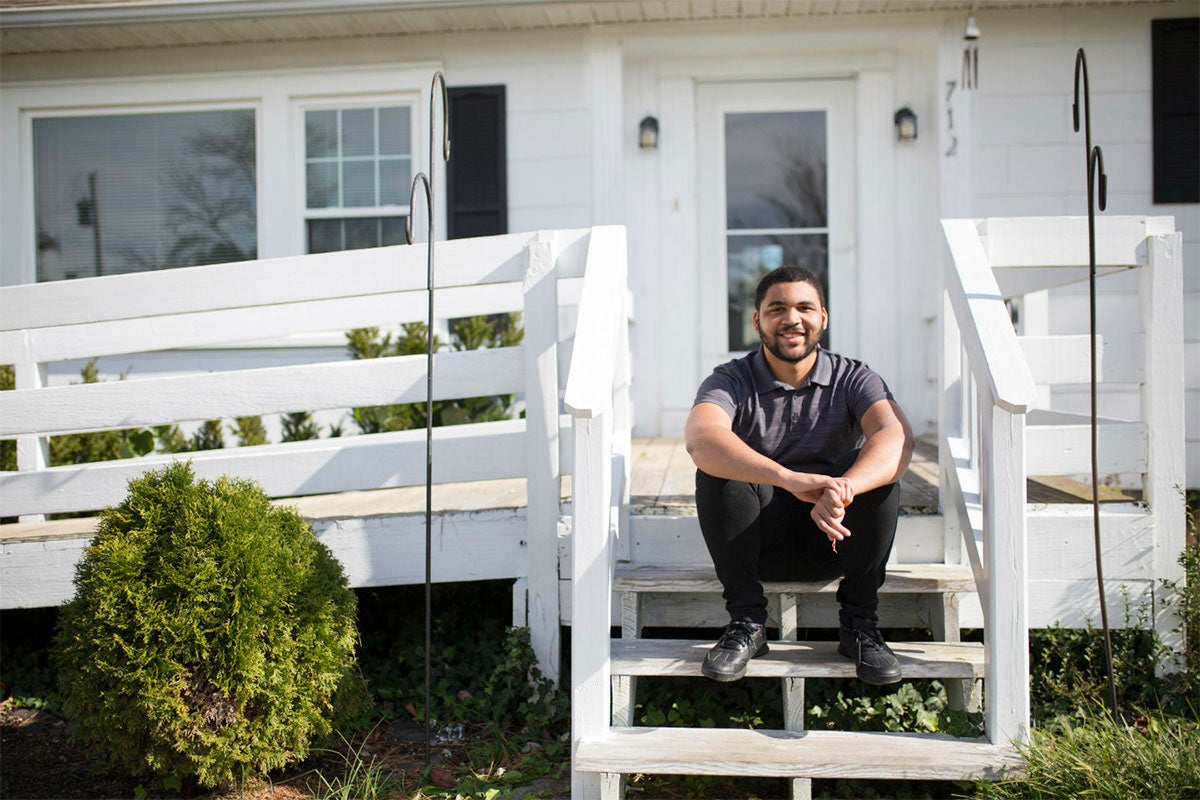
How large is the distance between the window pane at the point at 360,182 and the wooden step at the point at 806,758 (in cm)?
386

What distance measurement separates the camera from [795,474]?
8.24 feet

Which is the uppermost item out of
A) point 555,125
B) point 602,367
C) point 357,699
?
point 555,125

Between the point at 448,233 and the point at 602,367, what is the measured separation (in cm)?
300

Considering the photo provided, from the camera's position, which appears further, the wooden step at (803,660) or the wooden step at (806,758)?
the wooden step at (803,660)

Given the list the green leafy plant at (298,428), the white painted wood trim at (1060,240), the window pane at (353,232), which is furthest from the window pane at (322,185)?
the white painted wood trim at (1060,240)

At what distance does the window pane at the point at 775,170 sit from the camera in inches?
211

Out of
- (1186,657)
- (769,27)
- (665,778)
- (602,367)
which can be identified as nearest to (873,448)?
(602,367)

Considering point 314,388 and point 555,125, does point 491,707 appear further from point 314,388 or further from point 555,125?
point 555,125

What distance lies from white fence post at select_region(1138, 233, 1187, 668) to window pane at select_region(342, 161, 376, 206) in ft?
13.0

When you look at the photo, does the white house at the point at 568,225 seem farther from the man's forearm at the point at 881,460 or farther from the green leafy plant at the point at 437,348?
the man's forearm at the point at 881,460

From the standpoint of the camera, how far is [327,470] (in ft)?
10.8

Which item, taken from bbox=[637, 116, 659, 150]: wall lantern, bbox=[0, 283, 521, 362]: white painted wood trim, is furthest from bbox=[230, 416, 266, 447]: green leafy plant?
bbox=[637, 116, 659, 150]: wall lantern

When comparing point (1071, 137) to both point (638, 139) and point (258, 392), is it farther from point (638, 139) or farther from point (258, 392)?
point (258, 392)

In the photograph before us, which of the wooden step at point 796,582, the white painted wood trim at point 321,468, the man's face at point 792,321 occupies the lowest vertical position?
the wooden step at point 796,582
